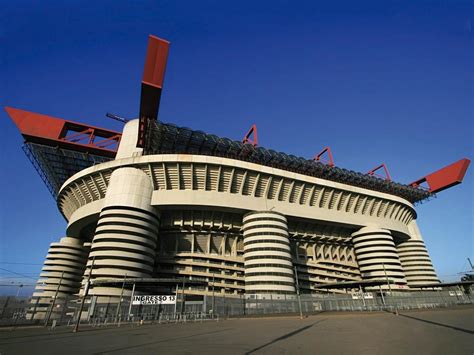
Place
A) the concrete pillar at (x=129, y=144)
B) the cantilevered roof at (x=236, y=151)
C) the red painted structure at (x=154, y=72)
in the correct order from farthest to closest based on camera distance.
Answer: the concrete pillar at (x=129, y=144)
the cantilevered roof at (x=236, y=151)
the red painted structure at (x=154, y=72)

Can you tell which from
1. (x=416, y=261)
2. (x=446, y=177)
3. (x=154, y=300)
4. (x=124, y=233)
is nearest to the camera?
(x=154, y=300)

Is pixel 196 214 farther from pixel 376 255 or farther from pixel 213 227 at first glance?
pixel 376 255

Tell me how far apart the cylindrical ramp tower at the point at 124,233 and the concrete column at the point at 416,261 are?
2406 inches

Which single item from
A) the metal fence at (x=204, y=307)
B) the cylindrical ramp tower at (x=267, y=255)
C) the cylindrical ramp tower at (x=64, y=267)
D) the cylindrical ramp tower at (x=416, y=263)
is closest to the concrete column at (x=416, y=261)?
the cylindrical ramp tower at (x=416, y=263)

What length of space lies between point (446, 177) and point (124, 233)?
78387 millimetres

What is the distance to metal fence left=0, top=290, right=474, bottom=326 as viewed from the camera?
25906mm

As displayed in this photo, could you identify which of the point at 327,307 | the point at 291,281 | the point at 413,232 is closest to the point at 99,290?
the point at 291,281

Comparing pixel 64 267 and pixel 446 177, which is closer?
pixel 64 267

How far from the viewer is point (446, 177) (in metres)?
65.9

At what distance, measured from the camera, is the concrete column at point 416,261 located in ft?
198

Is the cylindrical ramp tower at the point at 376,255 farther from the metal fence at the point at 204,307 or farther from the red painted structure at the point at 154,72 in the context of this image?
the red painted structure at the point at 154,72

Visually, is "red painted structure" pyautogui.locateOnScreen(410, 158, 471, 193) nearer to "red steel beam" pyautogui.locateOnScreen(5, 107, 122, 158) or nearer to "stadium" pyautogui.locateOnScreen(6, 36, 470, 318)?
"stadium" pyautogui.locateOnScreen(6, 36, 470, 318)

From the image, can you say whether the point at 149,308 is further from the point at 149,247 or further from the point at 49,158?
the point at 49,158

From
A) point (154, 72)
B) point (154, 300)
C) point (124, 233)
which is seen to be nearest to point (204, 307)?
point (154, 300)
